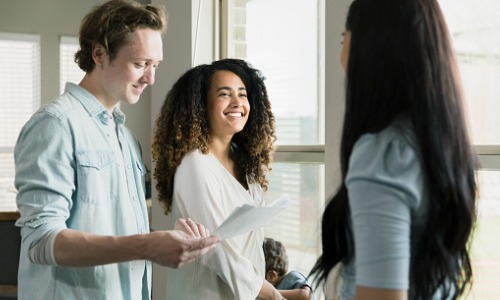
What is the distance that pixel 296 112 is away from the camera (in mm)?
3074

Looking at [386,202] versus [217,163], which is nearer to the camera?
[386,202]

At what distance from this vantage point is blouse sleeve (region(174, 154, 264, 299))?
2041mm

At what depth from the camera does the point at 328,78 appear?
8.20ft

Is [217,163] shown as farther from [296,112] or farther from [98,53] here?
[296,112]

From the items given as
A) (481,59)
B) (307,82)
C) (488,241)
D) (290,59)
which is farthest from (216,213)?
(290,59)

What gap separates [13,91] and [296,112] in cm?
325

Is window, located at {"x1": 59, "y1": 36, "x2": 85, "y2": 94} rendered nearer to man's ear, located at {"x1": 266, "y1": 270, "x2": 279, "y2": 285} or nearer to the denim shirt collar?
man's ear, located at {"x1": 266, "y1": 270, "x2": 279, "y2": 285}

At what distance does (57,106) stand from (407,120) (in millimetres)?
950

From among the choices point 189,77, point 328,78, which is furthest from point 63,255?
point 328,78

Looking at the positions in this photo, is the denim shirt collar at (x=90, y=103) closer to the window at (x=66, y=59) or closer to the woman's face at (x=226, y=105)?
the woman's face at (x=226, y=105)

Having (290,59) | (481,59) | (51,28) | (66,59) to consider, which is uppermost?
(51,28)

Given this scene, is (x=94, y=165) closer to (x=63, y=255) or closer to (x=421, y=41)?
(x=63, y=255)

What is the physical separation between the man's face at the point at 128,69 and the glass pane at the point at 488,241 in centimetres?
111

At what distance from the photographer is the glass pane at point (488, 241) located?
6.78ft
